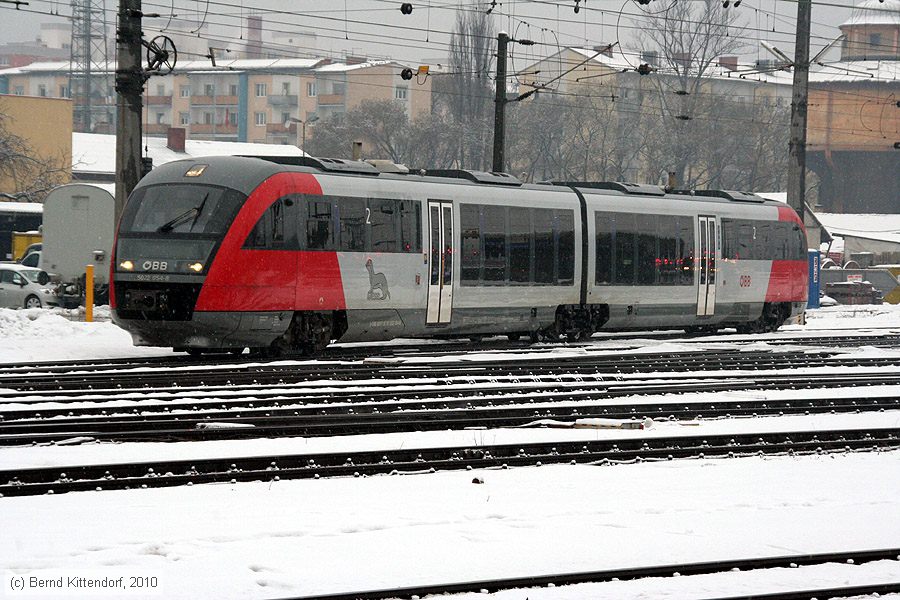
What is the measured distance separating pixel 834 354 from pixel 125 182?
39.1 feet

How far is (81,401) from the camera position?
13.3 metres

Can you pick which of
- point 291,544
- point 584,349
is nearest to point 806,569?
point 291,544

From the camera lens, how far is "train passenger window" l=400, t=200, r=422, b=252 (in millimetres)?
20297

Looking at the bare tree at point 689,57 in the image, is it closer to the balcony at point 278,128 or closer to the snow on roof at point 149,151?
the snow on roof at point 149,151

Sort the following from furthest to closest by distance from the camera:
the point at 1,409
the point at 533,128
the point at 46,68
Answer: the point at 46,68 < the point at 533,128 < the point at 1,409

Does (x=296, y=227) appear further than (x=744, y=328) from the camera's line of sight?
No

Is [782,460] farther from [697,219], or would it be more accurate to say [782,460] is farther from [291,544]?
[697,219]

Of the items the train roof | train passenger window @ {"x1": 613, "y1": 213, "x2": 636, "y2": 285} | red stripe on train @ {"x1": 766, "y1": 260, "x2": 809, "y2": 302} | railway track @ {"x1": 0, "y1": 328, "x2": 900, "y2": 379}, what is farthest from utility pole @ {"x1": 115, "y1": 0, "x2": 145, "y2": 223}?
red stripe on train @ {"x1": 766, "y1": 260, "x2": 809, "y2": 302}

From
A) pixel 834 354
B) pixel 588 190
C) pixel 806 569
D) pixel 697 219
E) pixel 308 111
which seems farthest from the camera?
pixel 308 111

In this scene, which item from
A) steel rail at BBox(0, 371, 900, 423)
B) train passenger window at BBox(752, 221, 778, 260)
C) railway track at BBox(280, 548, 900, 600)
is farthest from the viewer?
train passenger window at BBox(752, 221, 778, 260)

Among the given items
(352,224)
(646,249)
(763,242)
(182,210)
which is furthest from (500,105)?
(182,210)

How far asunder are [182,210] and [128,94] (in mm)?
4812

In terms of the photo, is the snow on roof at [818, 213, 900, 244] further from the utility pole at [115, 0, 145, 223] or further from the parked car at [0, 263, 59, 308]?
the utility pole at [115, 0, 145, 223]

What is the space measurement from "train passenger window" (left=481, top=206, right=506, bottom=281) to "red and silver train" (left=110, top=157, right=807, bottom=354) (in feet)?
0.11
